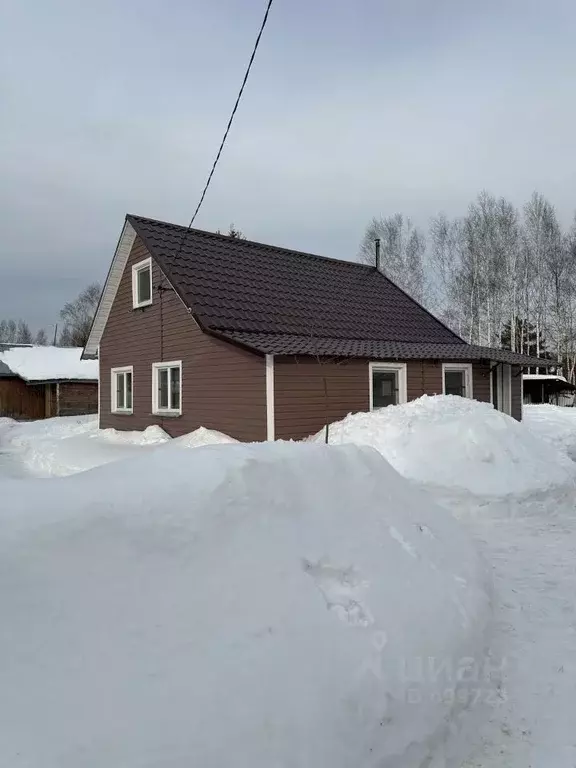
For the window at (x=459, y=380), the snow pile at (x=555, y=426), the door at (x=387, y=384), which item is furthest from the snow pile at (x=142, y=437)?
the snow pile at (x=555, y=426)

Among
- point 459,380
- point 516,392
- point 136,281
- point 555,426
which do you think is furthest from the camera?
point 555,426

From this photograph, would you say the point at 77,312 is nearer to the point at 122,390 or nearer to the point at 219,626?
the point at 122,390

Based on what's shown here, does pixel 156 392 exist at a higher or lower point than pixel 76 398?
higher

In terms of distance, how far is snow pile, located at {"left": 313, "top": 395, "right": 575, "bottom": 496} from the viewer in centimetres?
796

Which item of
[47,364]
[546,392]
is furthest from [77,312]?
[546,392]

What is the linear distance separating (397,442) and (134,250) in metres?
10.6

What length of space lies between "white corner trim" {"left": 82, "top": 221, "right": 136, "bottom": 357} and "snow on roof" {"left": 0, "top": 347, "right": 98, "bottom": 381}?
728 centimetres

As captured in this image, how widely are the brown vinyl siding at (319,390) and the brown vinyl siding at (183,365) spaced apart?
44 cm

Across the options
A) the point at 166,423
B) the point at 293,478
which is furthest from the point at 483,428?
the point at 166,423

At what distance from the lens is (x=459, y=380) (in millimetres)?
14938

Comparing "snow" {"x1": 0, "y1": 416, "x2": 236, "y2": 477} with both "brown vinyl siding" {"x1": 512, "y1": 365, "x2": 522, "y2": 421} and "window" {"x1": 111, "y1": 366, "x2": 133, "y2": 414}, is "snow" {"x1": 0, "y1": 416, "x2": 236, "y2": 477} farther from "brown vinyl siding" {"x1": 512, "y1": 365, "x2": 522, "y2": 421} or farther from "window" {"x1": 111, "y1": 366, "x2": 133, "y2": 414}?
"brown vinyl siding" {"x1": 512, "y1": 365, "x2": 522, "y2": 421}

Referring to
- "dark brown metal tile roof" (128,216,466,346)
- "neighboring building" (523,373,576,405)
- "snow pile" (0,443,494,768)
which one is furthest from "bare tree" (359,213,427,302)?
"snow pile" (0,443,494,768)

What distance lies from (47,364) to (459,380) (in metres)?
20.9

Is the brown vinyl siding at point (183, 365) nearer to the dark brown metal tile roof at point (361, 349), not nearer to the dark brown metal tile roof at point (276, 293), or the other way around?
the dark brown metal tile roof at point (361, 349)
